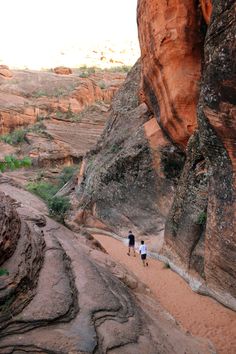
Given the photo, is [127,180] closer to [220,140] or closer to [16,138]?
[220,140]

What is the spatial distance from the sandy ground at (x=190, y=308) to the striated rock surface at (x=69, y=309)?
2.81ft

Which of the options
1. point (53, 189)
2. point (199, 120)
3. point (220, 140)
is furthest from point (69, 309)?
point (53, 189)

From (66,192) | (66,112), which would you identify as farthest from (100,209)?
(66,112)

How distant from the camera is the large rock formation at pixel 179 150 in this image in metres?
9.31

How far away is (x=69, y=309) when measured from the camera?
22.2 feet

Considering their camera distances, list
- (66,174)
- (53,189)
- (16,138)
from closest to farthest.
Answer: (53,189) → (66,174) → (16,138)

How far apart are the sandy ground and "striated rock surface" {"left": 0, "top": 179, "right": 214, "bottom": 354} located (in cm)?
86

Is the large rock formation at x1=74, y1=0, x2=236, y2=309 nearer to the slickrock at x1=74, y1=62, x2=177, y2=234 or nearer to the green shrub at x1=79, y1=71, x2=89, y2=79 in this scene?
the slickrock at x1=74, y1=62, x2=177, y2=234

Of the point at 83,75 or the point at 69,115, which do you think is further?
the point at 83,75

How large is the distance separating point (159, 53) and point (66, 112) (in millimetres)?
24661

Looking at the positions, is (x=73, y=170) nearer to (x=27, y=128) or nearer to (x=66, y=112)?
(x=27, y=128)

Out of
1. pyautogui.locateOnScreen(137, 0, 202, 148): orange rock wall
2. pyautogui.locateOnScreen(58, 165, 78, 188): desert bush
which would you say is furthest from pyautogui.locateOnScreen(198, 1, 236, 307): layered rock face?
pyautogui.locateOnScreen(58, 165, 78, 188): desert bush

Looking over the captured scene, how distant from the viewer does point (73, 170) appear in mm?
28672

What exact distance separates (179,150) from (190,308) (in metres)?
7.58
